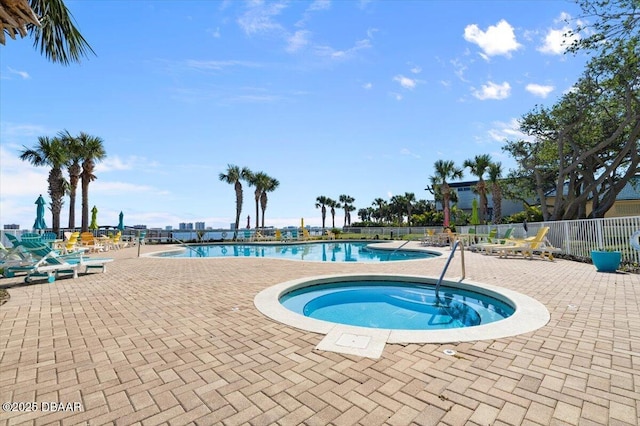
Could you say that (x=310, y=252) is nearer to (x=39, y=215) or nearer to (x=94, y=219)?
(x=39, y=215)

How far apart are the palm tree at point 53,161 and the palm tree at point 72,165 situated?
14.5 inches

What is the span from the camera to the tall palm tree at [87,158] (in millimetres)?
21328

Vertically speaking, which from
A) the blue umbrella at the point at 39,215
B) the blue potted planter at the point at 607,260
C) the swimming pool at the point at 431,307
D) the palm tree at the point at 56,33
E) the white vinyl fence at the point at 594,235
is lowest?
the swimming pool at the point at 431,307

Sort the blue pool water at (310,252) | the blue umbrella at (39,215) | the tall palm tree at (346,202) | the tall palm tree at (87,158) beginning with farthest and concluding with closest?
1. the tall palm tree at (346,202)
2. the tall palm tree at (87,158)
3. the blue umbrella at (39,215)
4. the blue pool water at (310,252)

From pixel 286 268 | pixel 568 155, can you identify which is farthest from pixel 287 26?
pixel 568 155

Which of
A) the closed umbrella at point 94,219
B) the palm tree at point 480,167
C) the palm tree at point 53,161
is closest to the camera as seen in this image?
the palm tree at point 53,161

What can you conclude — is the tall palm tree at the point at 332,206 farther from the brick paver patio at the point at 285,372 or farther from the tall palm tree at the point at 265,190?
the brick paver patio at the point at 285,372

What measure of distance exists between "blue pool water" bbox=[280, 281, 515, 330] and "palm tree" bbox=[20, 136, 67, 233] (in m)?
23.0

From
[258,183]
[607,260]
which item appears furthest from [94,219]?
[607,260]

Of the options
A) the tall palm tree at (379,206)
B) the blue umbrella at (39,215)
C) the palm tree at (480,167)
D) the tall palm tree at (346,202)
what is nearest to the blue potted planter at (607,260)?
the palm tree at (480,167)

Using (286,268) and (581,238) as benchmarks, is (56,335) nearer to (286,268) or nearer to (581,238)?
(286,268)

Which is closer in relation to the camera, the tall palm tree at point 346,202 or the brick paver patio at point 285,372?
the brick paver patio at point 285,372

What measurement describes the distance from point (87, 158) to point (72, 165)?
4.37 ft

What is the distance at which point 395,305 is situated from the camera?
568 centimetres
